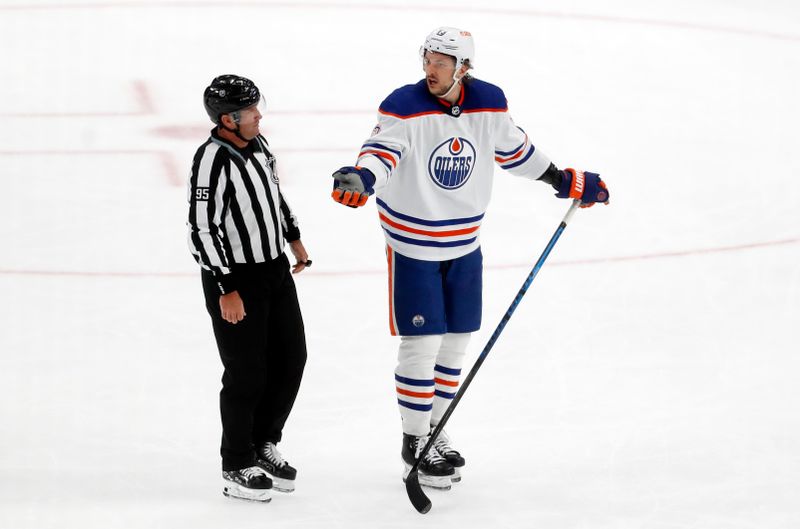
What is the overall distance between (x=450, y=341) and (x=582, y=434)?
54 centimetres

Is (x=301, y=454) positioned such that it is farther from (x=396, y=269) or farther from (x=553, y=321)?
(x=553, y=321)

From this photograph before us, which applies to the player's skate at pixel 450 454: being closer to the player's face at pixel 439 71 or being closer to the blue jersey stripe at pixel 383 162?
the blue jersey stripe at pixel 383 162

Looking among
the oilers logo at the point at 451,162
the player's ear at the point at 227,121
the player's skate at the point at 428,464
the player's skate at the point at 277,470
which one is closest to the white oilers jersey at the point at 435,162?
the oilers logo at the point at 451,162

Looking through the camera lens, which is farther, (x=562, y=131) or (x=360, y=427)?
(x=562, y=131)

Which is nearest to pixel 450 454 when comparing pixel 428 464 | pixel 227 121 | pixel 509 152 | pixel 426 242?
pixel 428 464

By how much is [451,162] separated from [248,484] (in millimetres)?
951

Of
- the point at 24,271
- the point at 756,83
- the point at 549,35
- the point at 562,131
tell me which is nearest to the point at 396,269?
the point at 24,271

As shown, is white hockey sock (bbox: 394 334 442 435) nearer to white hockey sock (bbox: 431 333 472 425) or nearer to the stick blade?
white hockey sock (bbox: 431 333 472 425)

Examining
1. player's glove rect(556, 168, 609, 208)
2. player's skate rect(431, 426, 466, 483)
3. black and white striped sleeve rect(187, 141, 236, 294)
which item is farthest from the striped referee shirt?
player's glove rect(556, 168, 609, 208)

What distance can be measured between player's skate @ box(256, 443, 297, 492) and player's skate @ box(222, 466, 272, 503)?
5 centimetres

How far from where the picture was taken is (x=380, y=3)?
8.33m

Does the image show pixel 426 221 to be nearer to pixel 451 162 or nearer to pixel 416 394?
pixel 451 162

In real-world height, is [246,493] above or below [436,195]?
below

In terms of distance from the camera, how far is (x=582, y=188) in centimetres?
325
